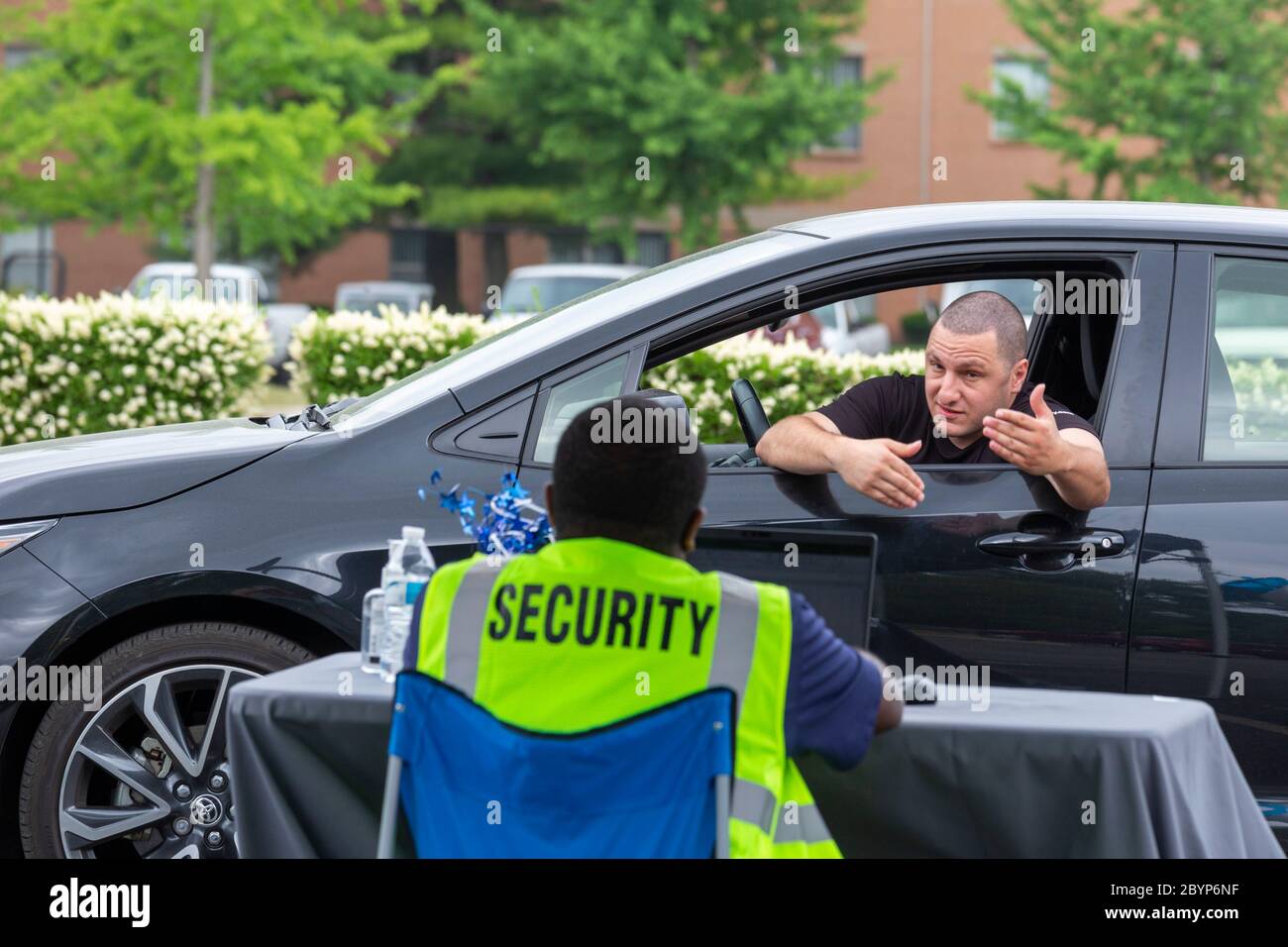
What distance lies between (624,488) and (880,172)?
32813 mm

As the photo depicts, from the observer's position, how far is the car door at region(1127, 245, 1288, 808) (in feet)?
11.6

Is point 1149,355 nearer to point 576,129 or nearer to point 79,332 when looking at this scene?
point 79,332

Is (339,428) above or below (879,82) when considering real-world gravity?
below

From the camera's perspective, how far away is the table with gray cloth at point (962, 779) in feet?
8.51

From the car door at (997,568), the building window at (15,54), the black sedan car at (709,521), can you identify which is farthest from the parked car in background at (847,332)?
the building window at (15,54)

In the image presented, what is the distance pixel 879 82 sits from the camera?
26.2 meters

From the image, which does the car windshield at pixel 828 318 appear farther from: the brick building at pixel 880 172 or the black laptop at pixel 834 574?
the black laptop at pixel 834 574

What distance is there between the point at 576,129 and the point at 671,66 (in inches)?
73.4

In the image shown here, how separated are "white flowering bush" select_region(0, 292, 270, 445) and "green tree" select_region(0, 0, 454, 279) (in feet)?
27.3

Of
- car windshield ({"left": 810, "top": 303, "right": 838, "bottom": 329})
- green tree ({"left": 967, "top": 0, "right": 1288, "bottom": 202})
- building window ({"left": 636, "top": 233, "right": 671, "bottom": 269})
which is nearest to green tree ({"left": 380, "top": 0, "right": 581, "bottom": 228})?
building window ({"left": 636, "top": 233, "right": 671, "bottom": 269})

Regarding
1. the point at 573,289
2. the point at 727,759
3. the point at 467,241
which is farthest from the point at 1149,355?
the point at 467,241

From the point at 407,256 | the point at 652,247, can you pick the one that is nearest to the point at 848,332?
the point at 652,247

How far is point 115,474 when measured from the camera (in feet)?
12.0

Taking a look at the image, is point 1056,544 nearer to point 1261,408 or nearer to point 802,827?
point 1261,408
